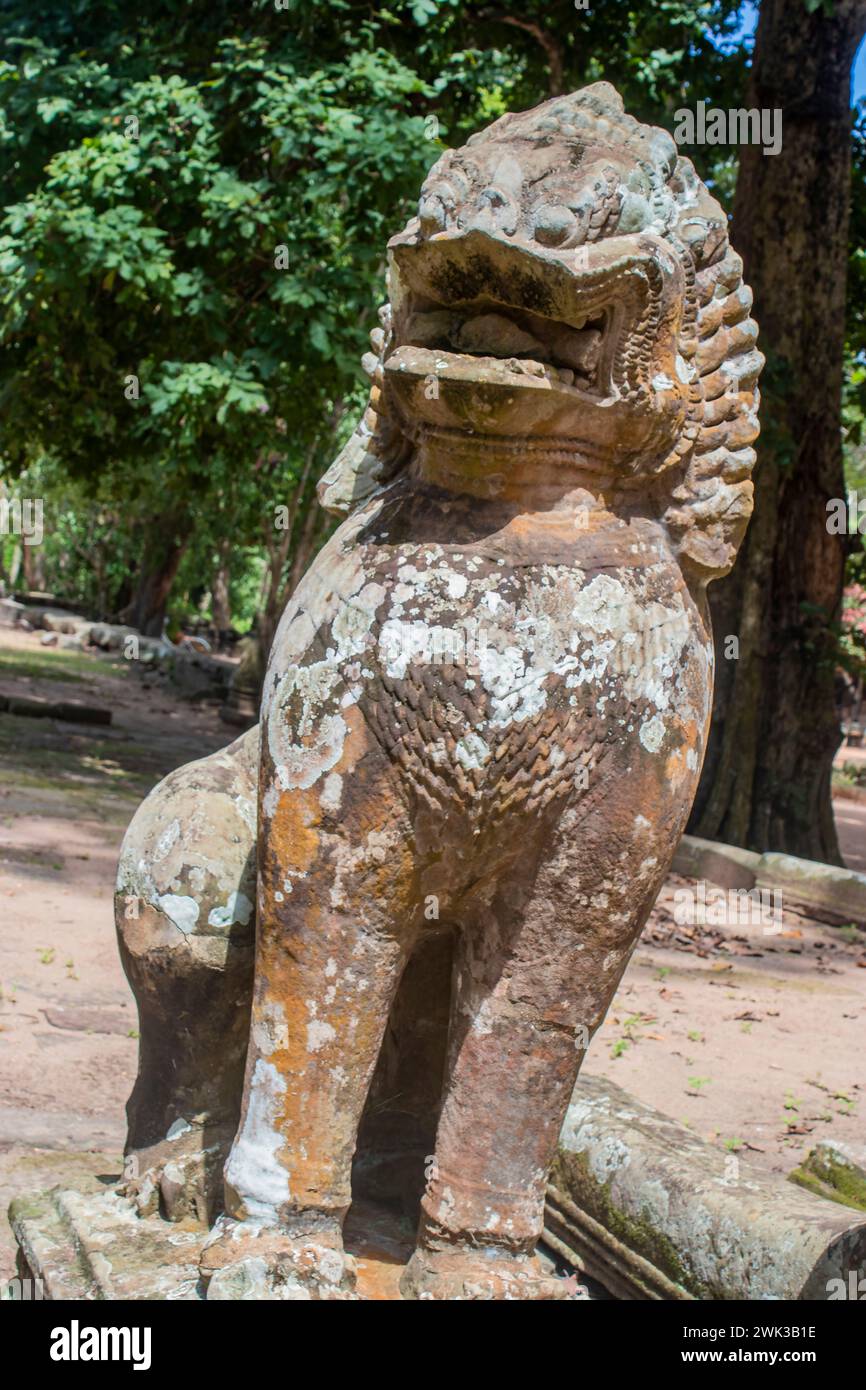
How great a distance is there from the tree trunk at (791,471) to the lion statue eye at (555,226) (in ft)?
25.0

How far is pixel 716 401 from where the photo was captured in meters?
2.41

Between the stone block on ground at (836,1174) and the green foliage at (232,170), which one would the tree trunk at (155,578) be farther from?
the stone block on ground at (836,1174)

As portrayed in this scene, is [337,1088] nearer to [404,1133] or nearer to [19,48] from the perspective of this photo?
[404,1133]

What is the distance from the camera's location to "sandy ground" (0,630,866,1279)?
4379 millimetres

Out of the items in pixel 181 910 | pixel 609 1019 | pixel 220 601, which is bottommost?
pixel 609 1019

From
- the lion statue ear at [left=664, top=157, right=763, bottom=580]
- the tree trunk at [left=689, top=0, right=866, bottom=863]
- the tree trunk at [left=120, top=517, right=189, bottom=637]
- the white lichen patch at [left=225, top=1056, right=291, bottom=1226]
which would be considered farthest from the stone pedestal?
the tree trunk at [left=120, top=517, right=189, bottom=637]

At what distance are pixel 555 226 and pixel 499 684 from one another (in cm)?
66

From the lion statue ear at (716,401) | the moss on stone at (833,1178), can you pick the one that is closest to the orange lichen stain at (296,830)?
the lion statue ear at (716,401)

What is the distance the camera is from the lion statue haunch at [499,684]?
7.22 feet

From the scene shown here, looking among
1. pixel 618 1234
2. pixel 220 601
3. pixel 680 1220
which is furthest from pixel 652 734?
pixel 220 601

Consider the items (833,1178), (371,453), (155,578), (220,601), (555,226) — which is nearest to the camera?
(555,226)

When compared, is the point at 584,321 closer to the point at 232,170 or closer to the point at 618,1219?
the point at 618,1219

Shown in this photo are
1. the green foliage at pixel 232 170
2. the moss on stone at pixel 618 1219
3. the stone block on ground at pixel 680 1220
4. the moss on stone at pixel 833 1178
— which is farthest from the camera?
the green foliage at pixel 232 170

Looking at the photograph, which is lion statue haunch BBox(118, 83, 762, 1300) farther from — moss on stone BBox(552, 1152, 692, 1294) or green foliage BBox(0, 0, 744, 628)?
green foliage BBox(0, 0, 744, 628)
